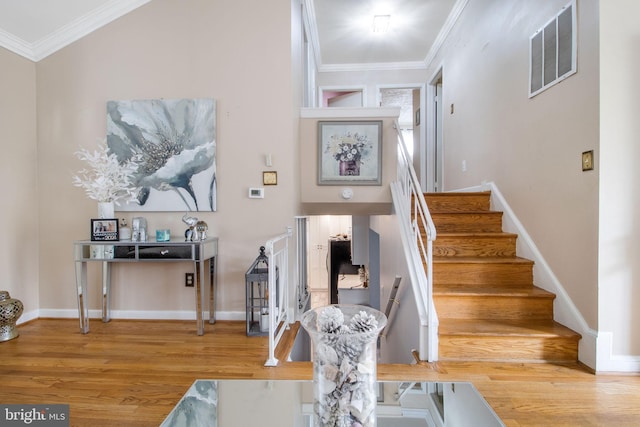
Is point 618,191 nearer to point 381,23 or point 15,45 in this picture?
point 381,23

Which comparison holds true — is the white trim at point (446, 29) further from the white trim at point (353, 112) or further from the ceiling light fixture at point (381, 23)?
the white trim at point (353, 112)

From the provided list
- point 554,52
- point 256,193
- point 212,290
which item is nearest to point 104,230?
point 212,290

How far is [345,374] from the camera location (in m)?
0.91

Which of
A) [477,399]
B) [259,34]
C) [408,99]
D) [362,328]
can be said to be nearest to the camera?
[362,328]

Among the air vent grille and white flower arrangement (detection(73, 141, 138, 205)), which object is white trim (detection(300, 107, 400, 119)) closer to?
the air vent grille

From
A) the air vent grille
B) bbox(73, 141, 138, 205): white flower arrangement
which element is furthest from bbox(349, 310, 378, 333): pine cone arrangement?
bbox(73, 141, 138, 205): white flower arrangement

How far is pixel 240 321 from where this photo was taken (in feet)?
9.78

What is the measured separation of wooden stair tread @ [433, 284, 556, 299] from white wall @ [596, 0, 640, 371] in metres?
0.40

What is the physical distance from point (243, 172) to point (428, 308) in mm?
1985

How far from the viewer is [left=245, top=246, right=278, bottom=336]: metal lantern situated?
8.66ft

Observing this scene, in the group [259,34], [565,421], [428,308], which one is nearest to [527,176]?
[428,308]

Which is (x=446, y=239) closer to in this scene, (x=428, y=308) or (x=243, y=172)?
(x=428, y=308)

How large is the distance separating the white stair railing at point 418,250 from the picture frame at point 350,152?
0.23 meters

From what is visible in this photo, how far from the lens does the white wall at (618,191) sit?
198cm
